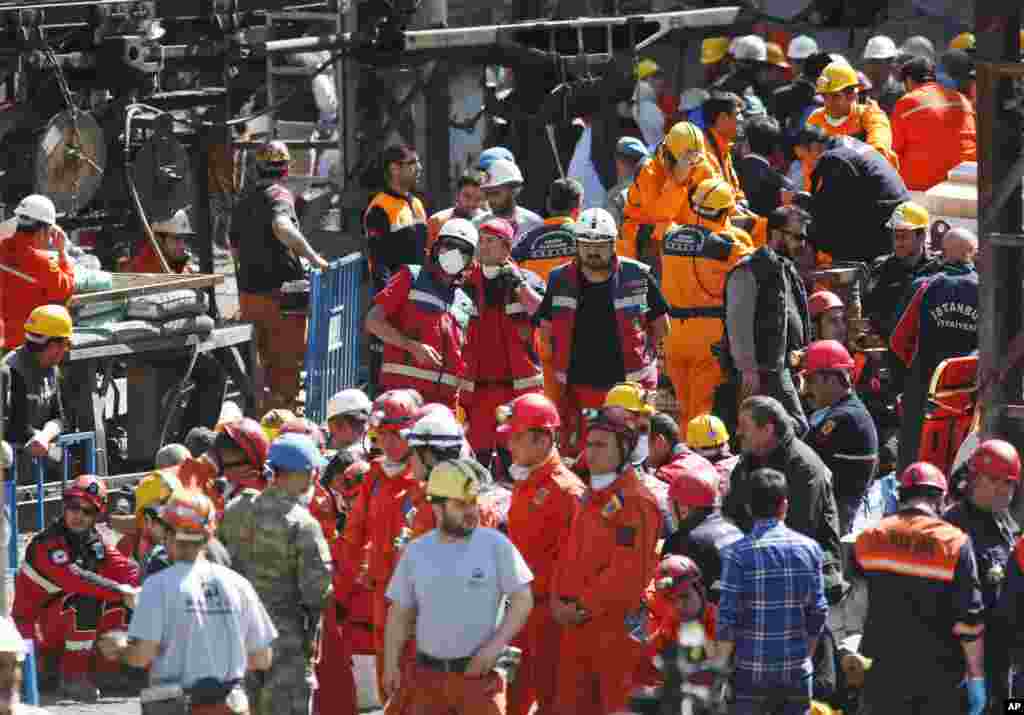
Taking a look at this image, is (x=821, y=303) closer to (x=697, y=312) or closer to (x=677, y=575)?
(x=697, y=312)

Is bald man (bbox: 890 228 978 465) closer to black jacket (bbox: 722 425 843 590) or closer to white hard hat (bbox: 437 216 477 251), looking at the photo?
white hard hat (bbox: 437 216 477 251)

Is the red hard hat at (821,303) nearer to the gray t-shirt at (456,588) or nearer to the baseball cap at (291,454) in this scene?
the baseball cap at (291,454)

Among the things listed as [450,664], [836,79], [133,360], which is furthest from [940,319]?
[133,360]

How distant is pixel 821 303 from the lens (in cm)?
1555

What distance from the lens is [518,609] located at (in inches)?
405

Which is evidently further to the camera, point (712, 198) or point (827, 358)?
point (712, 198)

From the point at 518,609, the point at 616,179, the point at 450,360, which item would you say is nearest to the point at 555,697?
the point at 518,609

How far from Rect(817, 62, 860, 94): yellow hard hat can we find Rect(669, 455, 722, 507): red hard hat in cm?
779

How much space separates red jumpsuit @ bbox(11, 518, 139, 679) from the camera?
12.8 metres

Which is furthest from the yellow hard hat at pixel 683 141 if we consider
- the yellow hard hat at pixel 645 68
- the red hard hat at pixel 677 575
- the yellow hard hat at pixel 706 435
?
the red hard hat at pixel 677 575

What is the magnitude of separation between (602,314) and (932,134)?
18.3 feet

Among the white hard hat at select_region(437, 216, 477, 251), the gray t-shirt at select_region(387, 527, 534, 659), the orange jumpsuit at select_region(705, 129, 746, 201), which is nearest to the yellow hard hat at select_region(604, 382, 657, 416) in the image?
the white hard hat at select_region(437, 216, 477, 251)

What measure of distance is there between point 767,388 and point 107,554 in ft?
12.5

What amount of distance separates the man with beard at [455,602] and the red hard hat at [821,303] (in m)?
5.61
